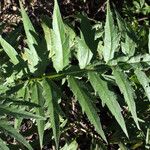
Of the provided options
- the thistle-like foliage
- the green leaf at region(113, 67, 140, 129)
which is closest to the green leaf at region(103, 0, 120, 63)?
the thistle-like foliage

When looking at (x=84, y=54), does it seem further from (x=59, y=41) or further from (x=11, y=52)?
(x=11, y=52)

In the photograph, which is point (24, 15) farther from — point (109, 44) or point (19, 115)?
point (19, 115)

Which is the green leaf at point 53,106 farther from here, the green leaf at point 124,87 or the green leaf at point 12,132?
the green leaf at point 124,87

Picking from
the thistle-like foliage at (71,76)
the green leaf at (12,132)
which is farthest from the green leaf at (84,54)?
the green leaf at (12,132)

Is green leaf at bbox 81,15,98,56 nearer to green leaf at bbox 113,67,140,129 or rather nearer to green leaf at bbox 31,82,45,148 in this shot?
green leaf at bbox 113,67,140,129

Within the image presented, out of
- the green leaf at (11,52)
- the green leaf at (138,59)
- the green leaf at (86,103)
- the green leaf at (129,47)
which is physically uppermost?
the green leaf at (11,52)

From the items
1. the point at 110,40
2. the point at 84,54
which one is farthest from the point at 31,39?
the point at 110,40
